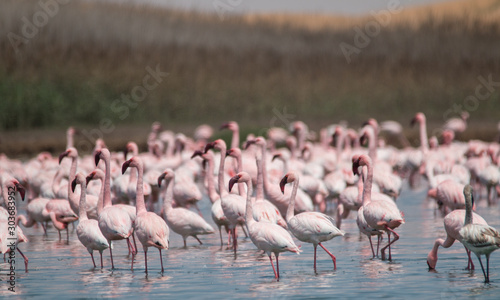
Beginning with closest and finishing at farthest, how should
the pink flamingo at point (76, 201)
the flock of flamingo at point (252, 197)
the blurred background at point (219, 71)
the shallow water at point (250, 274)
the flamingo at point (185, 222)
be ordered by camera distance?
the shallow water at point (250, 274), the flock of flamingo at point (252, 197), the flamingo at point (185, 222), the pink flamingo at point (76, 201), the blurred background at point (219, 71)

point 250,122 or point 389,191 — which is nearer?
point 389,191

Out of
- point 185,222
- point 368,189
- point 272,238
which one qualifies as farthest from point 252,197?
point 272,238

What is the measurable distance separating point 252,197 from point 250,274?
3.13 m

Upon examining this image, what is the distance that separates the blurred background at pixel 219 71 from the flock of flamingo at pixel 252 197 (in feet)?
37.4

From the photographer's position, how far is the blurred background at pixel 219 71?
3369cm

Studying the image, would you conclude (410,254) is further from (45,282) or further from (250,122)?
(250,122)

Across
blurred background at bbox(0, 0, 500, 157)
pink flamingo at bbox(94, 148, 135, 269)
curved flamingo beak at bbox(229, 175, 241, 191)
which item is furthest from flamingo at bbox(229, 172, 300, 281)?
blurred background at bbox(0, 0, 500, 157)

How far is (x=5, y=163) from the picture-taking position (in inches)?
697

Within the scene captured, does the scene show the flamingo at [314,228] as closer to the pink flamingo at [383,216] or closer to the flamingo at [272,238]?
the flamingo at [272,238]

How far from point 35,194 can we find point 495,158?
10.2 meters

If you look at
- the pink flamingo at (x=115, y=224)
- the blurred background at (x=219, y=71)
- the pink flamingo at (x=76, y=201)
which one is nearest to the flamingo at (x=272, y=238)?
the pink flamingo at (x=115, y=224)

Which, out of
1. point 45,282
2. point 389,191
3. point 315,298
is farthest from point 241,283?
point 389,191

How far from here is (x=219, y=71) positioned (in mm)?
39031

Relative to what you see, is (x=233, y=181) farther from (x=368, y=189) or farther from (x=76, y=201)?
(x=76, y=201)
